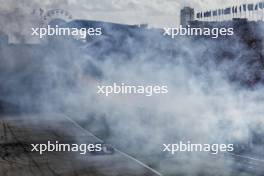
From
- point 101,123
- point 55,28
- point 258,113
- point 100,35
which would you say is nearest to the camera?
point 55,28

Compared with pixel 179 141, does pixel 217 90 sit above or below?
above

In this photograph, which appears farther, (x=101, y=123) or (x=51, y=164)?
(x=101, y=123)

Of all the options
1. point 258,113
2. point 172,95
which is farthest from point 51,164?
point 258,113

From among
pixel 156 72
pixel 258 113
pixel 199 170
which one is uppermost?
pixel 156 72

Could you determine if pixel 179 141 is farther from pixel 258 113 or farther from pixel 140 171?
pixel 258 113

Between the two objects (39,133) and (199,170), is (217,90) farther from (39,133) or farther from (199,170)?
(39,133)

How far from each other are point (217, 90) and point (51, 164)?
7696 mm

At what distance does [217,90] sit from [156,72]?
300 centimetres

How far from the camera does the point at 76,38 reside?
664 inches

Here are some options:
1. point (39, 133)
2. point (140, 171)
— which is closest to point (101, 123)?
point (39, 133)

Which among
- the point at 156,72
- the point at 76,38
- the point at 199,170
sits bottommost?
the point at 199,170

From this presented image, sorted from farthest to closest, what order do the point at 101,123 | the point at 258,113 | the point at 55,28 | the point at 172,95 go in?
the point at 101,123 → the point at 172,95 → the point at 258,113 → the point at 55,28

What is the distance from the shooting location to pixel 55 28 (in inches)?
618

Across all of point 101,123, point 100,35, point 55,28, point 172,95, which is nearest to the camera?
point 55,28
